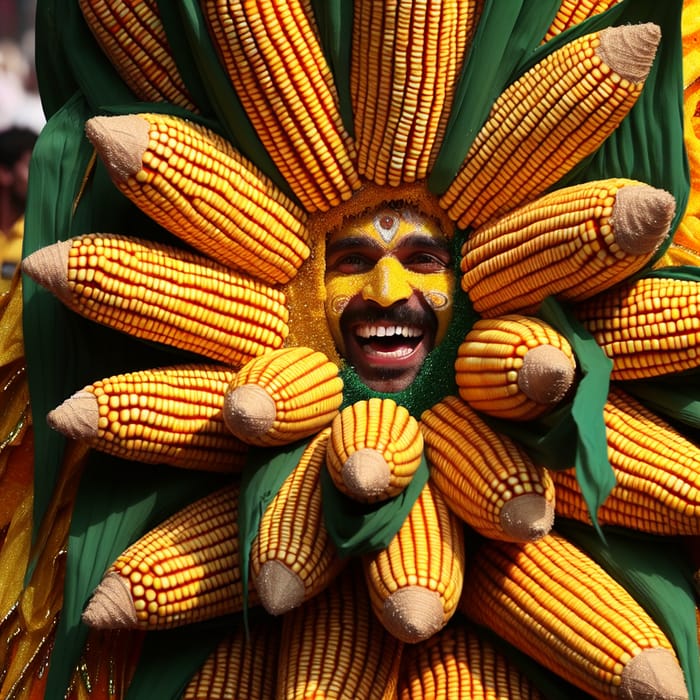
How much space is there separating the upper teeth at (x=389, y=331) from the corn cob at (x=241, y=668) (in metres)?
0.51

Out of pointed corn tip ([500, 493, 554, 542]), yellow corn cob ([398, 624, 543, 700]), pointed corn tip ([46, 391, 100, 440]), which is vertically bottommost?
yellow corn cob ([398, 624, 543, 700])

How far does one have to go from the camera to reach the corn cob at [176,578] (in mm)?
2004

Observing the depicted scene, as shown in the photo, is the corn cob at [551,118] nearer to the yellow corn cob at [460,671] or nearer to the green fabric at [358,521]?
the green fabric at [358,521]

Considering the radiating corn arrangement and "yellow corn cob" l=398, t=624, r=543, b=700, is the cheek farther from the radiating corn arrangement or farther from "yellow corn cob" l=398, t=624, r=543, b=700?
"yellow corn cob" l=398, t=624, r=543, b=700

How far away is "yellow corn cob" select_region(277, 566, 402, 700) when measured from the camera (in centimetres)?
200

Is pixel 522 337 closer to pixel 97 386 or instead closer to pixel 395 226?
pixel 395 226

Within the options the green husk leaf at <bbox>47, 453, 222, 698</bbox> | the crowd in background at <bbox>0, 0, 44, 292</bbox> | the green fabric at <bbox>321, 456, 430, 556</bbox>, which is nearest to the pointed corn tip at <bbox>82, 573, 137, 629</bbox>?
the green husk leaf at <bbox>47, 453, 222, 698</bbox>

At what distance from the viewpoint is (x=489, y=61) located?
2115mm

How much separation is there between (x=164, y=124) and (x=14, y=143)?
9.81ft

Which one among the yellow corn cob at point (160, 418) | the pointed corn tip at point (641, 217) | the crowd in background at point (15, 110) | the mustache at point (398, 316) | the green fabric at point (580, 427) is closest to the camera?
the green fabric at point (580, 427)

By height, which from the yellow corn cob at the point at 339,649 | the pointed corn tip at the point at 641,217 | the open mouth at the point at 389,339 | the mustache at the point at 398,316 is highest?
the pointed corn tip at the point at 641,217

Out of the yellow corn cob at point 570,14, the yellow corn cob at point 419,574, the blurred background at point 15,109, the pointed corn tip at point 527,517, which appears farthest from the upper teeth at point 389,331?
the blurred background at point 15,109

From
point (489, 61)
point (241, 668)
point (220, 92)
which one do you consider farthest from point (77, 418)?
point (489, 61)

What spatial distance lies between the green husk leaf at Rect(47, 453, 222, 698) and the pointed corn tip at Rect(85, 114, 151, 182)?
503 mm
